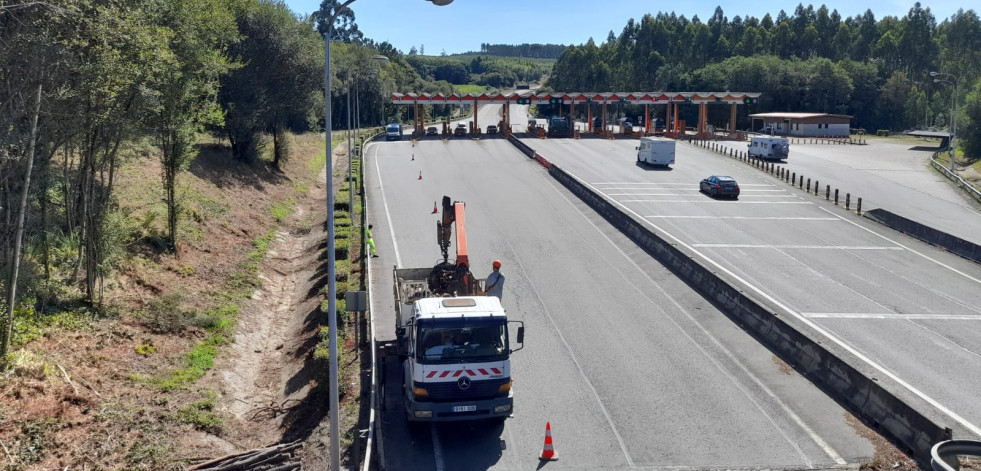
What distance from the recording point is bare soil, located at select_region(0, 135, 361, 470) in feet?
53.8

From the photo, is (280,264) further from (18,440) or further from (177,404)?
(18,440)

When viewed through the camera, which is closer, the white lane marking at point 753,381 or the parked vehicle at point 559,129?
the white lane marking at point 753,381

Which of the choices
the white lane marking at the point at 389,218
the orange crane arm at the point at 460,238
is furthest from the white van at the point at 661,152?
the orange crane arm at the point at 460,238

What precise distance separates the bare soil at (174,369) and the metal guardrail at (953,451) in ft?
35.7

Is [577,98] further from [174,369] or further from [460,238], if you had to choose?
[174,369]

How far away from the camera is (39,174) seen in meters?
20.5

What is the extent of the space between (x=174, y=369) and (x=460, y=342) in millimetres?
10156

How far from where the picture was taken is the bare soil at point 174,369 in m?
16.4

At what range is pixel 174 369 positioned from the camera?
71.5 feet

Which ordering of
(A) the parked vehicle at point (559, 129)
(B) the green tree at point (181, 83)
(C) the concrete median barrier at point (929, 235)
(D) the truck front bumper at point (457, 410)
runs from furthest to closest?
(A) the parked vehicle at point (559, 129), (C) the concrete median barrier at point (929, 235), (B) the green tree at point (181, 83), (D) the truck front bumper at point (457, 410)

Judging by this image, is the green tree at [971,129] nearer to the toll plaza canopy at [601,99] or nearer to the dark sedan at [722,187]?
the toll plaza canopy at [601,99]

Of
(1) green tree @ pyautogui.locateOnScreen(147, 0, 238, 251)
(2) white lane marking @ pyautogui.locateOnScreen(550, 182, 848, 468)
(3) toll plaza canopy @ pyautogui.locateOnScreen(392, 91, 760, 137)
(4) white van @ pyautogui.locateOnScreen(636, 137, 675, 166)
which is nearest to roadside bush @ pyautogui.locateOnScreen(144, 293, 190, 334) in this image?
(1) green tree @ pyautogui.locateOnScreen(147, 0, 238, 251)

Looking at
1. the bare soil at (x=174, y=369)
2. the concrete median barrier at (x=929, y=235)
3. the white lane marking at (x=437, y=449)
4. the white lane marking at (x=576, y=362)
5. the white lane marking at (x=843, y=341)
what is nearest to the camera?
the white lane marking at (x=437, y=449)

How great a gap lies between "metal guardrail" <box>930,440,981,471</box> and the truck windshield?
8.08 meters
